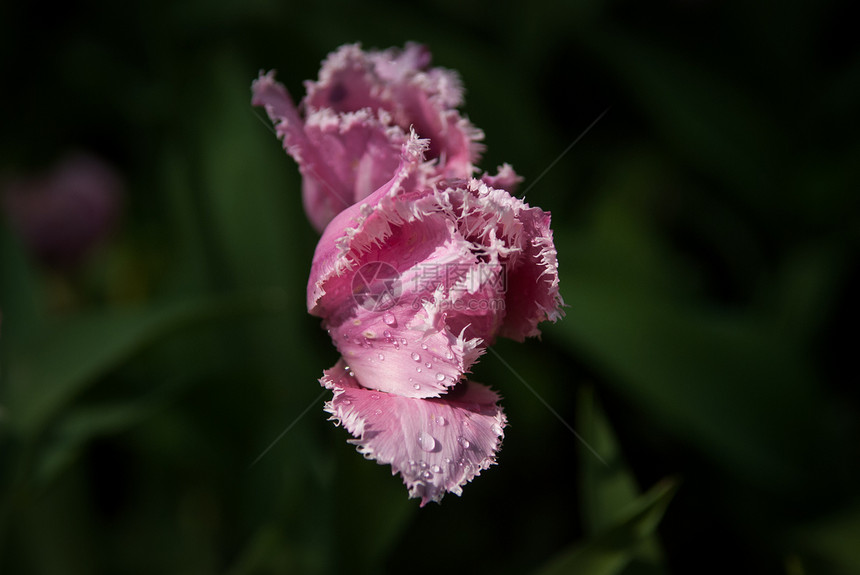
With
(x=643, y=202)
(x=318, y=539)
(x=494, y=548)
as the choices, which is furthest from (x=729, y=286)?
(x=318, y=539)

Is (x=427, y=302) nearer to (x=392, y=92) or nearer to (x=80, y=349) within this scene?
(x=392, y=92)

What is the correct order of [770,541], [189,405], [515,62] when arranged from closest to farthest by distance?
[770,541], [189,405], [515,62]

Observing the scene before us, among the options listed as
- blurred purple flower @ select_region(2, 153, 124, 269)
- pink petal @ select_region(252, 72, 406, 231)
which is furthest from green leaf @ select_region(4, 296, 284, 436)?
blurred purple flower @ select_region(2, 153, 124, 269)

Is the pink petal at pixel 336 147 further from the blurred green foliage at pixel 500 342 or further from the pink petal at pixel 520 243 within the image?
the blurred green foliage at pixel 500 342

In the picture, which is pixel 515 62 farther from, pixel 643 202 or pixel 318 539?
pixel 318 539

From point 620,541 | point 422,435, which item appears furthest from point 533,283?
point 620,541

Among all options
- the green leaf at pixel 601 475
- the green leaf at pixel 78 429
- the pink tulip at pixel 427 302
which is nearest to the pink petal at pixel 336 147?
the pink tulip at pixel 427 302
